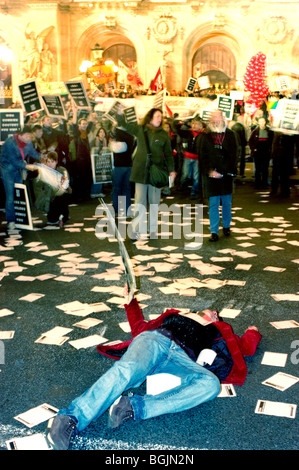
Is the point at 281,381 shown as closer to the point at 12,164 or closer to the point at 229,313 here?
the point at 229,313

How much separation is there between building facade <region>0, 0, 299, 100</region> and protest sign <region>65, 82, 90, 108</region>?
1957cm

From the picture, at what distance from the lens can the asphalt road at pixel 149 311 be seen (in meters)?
2.92

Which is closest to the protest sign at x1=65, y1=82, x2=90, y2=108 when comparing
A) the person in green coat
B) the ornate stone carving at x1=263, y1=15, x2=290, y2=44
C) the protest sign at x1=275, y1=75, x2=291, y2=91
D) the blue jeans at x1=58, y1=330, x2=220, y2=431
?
the person in green coat

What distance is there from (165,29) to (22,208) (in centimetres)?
2612

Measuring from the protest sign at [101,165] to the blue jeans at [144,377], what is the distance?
359 inches

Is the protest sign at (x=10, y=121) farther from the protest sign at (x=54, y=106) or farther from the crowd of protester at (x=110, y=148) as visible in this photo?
the protest sign at (x=54, y=106)

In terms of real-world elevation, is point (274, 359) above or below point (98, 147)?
below

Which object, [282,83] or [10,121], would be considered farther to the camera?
[282,83]

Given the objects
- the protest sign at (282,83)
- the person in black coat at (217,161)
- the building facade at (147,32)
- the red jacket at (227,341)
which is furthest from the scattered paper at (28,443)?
the building facade at (147,32)

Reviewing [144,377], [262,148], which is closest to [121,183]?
[262,148]

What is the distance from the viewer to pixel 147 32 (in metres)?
31.4

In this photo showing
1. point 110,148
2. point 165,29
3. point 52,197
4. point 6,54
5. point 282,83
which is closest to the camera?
point 52,197

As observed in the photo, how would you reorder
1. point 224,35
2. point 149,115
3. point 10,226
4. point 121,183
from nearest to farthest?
point 149,115 < point 10,226 < point 121,183 < point 224,35

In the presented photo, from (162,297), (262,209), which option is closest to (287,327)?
(162,297)
